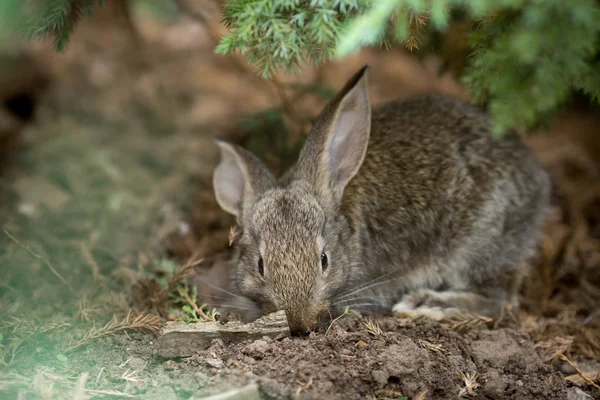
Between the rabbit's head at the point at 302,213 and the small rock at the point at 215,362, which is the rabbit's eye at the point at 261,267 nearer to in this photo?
the rabbit's head at the point at 302,213

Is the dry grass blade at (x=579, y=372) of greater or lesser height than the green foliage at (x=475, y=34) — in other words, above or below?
below

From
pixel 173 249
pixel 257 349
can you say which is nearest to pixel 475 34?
pixel 257 349

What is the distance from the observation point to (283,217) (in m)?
4.53

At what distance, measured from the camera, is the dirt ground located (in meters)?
3.75

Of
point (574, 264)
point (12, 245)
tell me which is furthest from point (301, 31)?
point (574, 264)

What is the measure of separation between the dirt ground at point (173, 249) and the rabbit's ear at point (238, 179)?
2.41 ft

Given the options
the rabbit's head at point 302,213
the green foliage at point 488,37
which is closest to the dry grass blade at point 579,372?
the rabbit's head at point 302,213

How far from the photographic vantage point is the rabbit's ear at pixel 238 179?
16.4 feet

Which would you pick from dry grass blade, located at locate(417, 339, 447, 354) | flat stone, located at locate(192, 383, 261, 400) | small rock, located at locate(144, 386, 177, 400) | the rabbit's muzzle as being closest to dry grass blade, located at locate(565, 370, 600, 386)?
dry grass blade, located at locate(417, 339, 447, 354)

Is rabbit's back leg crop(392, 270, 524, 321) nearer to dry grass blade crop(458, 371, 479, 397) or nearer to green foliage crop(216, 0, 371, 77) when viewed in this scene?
dry grass blade crop(458, 371, 479, 397)

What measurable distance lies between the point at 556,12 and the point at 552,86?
0.37 metres

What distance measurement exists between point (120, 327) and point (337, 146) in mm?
2126

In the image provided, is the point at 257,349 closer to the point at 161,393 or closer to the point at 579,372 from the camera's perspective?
the point at 161,393

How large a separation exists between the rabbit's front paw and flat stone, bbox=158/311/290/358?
1.34m
